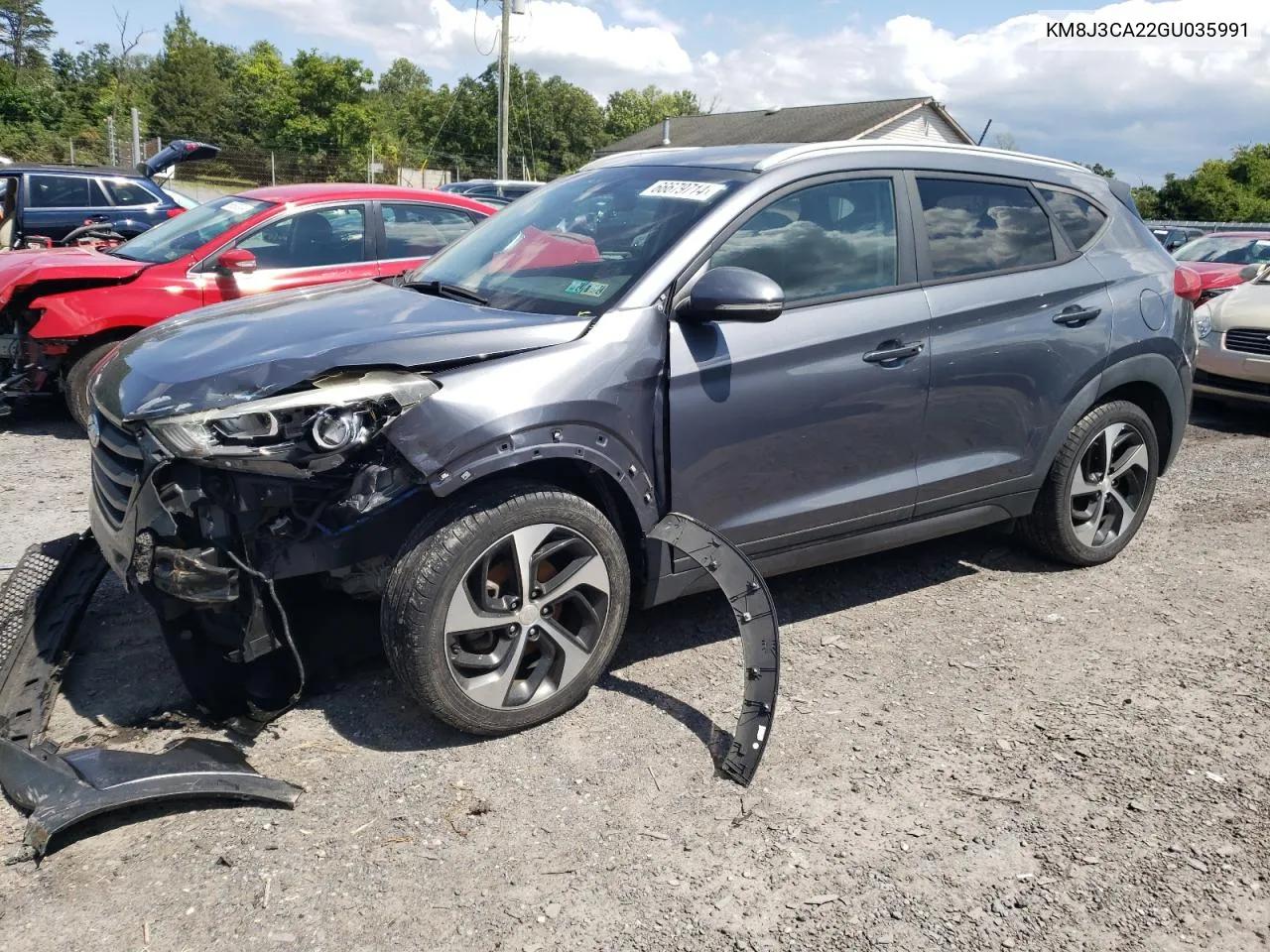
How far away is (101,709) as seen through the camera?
346 cm

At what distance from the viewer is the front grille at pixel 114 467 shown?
3.09 meters

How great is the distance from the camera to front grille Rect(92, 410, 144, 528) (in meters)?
3.09

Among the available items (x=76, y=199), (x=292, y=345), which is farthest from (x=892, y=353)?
(x=76, y=199)

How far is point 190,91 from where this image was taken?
56500 millimetres

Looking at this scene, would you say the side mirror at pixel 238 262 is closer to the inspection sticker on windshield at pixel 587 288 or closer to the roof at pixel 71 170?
the inspection sticker on windshield at pixel 587 288

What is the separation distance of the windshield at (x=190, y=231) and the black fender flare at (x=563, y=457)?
472cm

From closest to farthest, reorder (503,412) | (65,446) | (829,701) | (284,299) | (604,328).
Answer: (503,412), (604,328), (829,701), (284,299), (65,446)

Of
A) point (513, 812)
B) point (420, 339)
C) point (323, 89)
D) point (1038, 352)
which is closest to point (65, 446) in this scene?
point (420, 339)

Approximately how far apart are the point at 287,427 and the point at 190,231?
16.4ft

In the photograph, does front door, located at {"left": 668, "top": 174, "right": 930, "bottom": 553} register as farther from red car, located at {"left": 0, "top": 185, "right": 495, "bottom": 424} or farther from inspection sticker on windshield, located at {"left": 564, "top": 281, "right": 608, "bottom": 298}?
red car, located at {"left": 0, "top": 185, "right": 495, "bottom": 424}

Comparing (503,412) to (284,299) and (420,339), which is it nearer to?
(420,339)

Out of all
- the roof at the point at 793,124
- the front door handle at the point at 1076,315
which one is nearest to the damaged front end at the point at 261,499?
the front door handle at the point at 1076,315

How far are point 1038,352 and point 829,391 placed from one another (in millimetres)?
1154

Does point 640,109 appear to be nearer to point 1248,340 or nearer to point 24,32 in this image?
point 24,32
